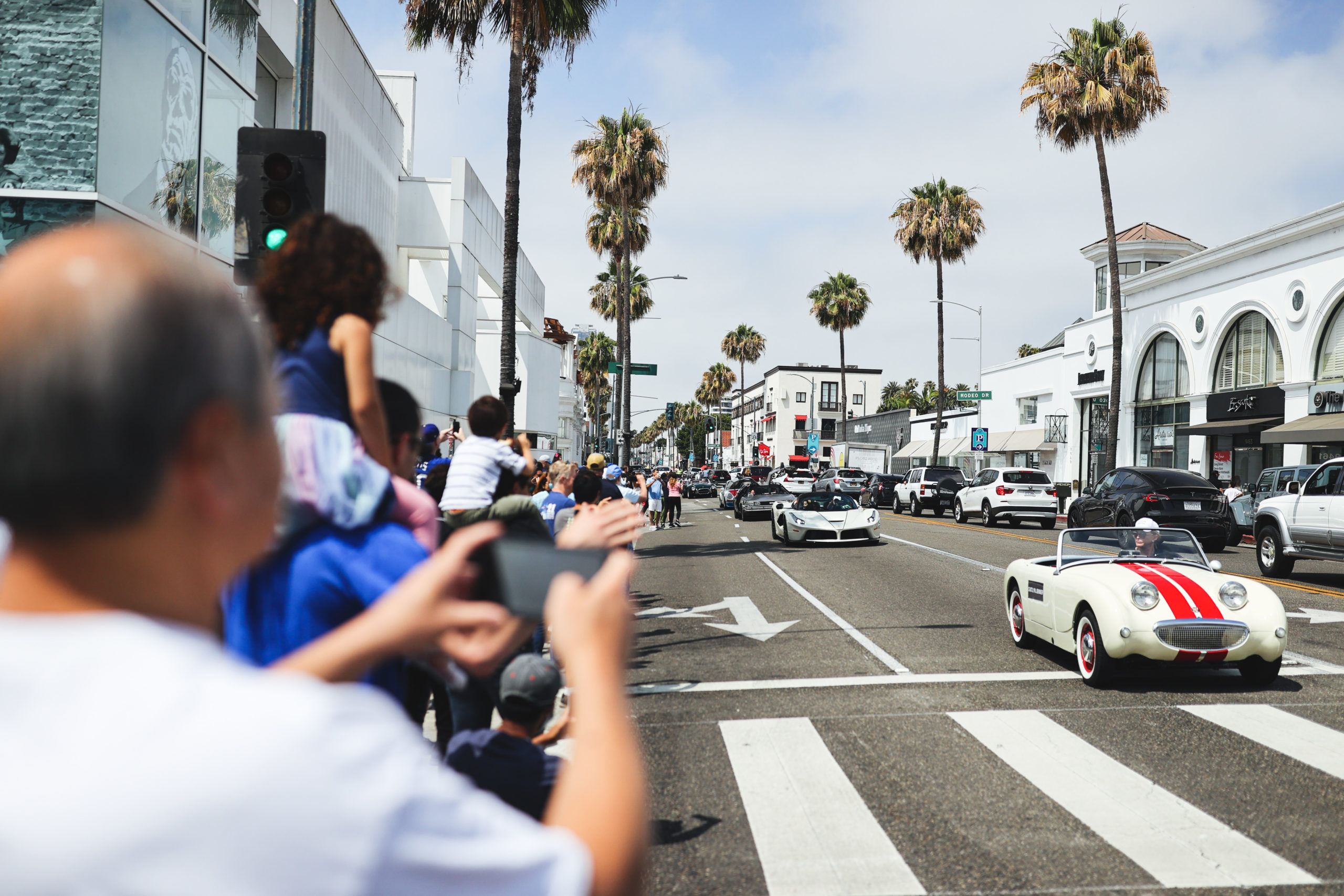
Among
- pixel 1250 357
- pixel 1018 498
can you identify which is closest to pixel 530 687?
pixel 1018 498

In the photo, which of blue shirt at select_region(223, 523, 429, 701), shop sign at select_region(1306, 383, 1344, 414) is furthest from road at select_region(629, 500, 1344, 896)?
shop sign at select_region(1306, 383, 1344, 414)

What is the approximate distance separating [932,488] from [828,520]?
1483 centimetres

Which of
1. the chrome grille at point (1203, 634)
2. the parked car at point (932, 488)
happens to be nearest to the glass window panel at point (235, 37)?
the chrome grille at point (1203, 634)

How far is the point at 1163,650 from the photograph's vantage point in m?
7.64

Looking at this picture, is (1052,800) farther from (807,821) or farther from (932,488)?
(932,488)

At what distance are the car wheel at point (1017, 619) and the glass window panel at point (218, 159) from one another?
40.9 ft

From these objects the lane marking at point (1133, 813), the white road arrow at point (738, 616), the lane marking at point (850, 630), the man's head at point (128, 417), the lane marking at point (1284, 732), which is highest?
the man's head at point (128, 417)

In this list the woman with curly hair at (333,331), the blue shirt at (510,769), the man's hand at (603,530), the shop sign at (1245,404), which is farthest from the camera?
the shop sign at (1245,404)

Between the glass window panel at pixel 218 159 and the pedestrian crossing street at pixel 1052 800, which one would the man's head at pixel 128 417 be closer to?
the pedestrian crossing street at pixel 1052 800

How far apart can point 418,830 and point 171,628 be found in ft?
1.05

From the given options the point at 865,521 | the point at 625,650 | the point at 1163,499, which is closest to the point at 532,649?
the point at 625,650

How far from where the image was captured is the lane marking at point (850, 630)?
8.95 metres

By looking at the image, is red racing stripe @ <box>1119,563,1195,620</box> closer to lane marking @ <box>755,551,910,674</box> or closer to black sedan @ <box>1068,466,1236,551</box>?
lane marking @ <box>755,551,910,674</box>

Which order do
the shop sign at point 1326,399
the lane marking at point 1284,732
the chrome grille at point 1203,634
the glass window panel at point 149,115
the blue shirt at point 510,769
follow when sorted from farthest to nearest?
the shop sign at point 1326,399, the glass window panel at point 149,115, the chrome grille at point 1203,634, the lane marking at point 1284,732, the blue shirt at point 510,769
